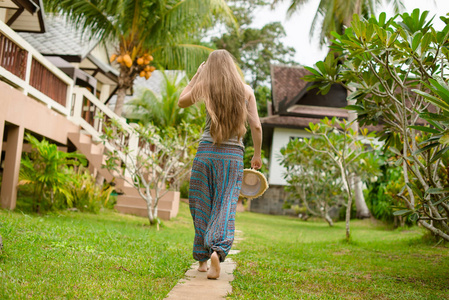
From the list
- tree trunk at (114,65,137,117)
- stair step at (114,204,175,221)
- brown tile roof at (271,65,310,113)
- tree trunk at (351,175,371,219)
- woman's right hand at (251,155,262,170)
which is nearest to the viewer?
woman's right hand at (251,155,262,170)

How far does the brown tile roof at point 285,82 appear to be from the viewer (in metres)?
23.7

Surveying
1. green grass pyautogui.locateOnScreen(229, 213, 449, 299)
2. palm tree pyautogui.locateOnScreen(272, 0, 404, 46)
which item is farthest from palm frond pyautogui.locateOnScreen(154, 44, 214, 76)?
green grass pyautogui.locateOnScreen(229, 213, 449, 299)

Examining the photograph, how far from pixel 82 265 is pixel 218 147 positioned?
152 centimetres

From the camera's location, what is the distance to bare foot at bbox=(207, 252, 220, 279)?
3.74m

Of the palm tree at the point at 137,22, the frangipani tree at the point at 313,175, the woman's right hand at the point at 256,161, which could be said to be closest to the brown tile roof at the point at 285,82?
the frangipani tree at the point at 313,175

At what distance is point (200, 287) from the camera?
3527mm

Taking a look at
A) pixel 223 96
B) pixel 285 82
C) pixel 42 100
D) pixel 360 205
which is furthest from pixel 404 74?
pixel 285 82

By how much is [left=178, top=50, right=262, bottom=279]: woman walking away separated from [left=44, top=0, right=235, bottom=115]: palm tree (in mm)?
9645

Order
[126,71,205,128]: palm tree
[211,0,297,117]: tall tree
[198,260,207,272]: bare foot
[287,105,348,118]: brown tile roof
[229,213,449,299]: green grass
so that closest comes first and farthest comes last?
[229,213,449,299]: green grass → [198,260,207,272]: bare foot → [126,71,205,128]: palm tree → [287,105,348,118]: brown tile roof → [211,0,297,117]: tall tree

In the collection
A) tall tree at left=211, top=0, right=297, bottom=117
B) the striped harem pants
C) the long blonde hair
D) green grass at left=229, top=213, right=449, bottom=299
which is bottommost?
green grass at left=229, top=213, right=449, bottom=299

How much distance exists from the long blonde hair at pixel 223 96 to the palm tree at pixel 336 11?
501 inches

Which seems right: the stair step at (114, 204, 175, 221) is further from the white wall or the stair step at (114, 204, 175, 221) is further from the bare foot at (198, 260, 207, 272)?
the white wall

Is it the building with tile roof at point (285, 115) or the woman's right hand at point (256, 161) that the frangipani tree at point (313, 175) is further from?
the woman's right hand at point (256, 161)

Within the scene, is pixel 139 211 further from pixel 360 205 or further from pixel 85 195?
pixel 360 205
